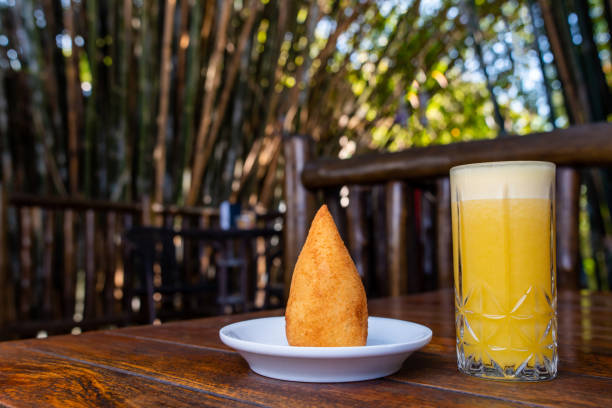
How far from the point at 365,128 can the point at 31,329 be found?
9.50ft

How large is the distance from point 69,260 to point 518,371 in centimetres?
259

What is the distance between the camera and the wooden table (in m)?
0.36

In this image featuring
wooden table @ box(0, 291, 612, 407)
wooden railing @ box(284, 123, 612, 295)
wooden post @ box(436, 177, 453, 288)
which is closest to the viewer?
wooden table @ box(0, 291, 612, 407)

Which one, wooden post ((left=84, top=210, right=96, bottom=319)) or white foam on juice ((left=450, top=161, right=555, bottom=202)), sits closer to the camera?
white foam on juice ((left=450, top=161, right=555, bottom=202))

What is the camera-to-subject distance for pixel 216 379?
420 mm

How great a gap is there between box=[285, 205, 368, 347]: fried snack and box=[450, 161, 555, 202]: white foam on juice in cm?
12

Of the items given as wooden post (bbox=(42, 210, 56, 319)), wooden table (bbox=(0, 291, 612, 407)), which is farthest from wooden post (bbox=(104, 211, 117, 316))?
wooden table (bbox=(0, 291, 612, 407))

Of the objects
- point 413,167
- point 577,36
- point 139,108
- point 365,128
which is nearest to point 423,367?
point 413,167

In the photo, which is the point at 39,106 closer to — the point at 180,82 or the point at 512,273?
the point at 180,82

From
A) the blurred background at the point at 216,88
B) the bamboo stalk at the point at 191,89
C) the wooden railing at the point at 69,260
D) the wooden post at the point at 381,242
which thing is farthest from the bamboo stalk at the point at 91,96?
the wooden post at the point at 381,242

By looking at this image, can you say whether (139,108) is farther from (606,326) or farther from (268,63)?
(606,326)

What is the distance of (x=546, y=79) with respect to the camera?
2.37m

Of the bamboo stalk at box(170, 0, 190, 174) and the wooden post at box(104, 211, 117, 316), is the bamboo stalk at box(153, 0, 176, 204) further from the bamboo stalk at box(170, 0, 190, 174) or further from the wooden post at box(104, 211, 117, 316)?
the wooden post at box(104, 211, 117, 316)

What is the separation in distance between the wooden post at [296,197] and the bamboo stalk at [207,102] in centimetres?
177
